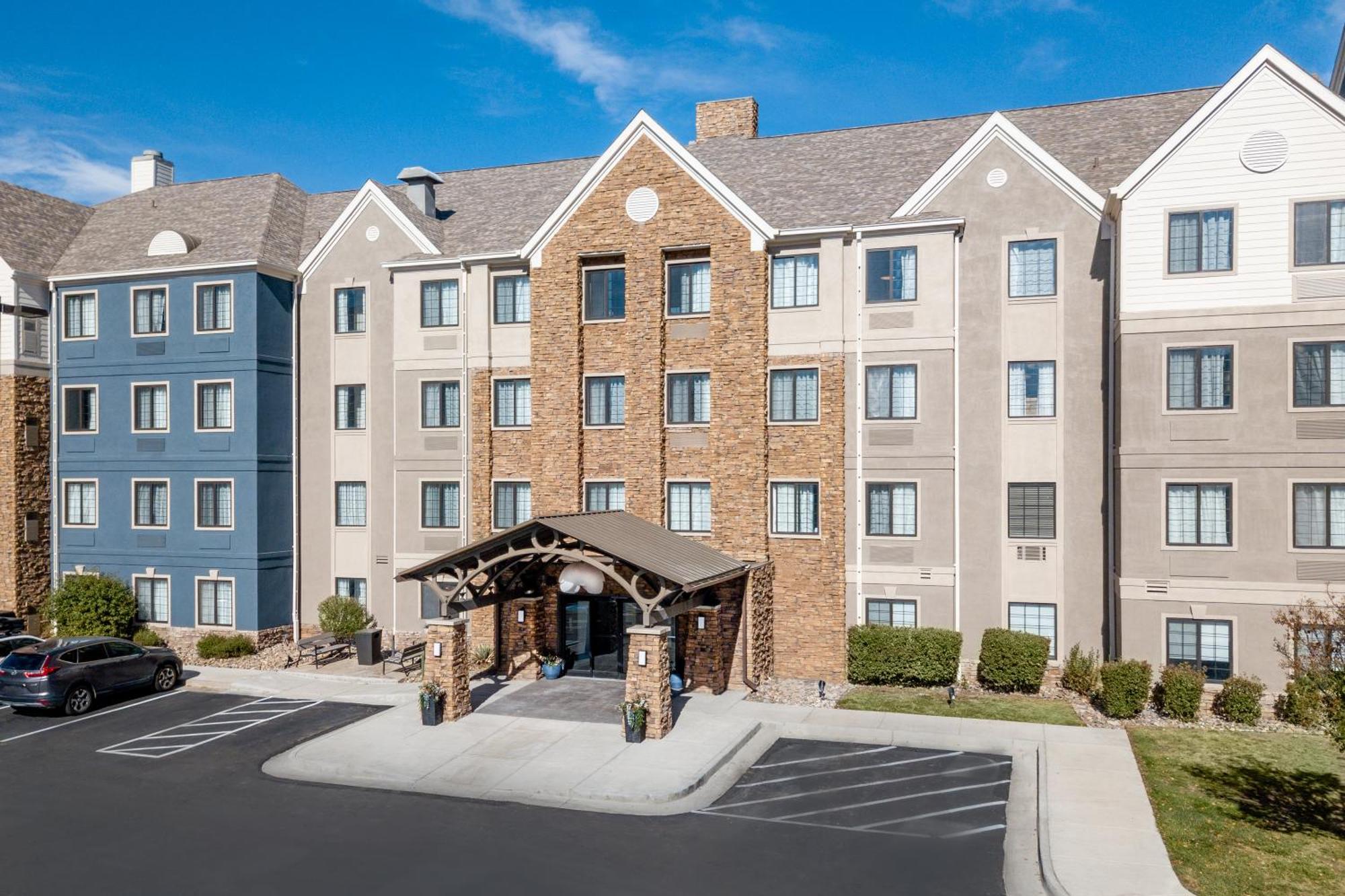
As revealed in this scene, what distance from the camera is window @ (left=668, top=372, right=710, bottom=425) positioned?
26.8 m

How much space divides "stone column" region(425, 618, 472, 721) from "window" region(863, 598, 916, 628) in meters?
10.8

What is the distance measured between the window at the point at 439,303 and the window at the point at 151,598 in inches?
476

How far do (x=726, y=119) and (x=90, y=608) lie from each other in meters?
25.6

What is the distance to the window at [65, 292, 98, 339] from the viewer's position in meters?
32.0

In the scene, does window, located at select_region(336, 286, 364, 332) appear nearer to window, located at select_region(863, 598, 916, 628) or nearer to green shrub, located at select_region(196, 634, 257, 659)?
green shrub, located at select_region(196, 634, 257, 659)

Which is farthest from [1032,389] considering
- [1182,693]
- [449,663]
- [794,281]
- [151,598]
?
[151,598]

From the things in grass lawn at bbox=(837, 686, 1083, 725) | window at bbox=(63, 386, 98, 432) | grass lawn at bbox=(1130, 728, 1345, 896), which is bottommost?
grass lawn at bbox=(837, 686, 1083, 725)

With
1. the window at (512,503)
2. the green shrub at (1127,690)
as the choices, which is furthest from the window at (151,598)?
the green shrub at (1127,690)

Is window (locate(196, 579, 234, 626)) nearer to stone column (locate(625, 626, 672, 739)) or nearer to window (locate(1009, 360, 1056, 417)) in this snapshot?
stone column (locate(625, 626, 672, 739))

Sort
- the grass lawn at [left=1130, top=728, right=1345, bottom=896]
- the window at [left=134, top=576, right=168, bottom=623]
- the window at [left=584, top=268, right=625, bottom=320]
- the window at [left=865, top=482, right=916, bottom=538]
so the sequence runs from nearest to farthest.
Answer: the grass lawn at [left=1130, top=728, right=1345, bottom=896] < the window at [left=865, top=482, right=916, bottom=538] < the window at [left=584, top=268, right=625, bottom=320] < the window at [left=134, top=576, right=168, bottom=623]

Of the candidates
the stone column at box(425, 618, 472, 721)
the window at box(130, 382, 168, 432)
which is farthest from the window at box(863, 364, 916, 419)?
the window at box(130, 382, 168, 432)

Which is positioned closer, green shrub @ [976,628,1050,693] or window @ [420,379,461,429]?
green shrub @ [976,628,1050,693]

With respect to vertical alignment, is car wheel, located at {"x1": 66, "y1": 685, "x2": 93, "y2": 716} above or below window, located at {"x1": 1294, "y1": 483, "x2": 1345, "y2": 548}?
below

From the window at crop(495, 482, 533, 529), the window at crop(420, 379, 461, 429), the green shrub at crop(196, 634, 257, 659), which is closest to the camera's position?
the window at crop(495, 482, 533, 529)
